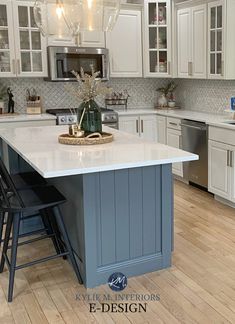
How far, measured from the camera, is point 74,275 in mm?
3041

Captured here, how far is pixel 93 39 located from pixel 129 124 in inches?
49.2

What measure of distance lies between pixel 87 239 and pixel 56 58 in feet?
10.8

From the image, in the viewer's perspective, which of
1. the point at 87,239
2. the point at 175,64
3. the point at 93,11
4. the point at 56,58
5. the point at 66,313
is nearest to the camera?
the point at 66,313

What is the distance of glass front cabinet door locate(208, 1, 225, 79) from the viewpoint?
4859mm

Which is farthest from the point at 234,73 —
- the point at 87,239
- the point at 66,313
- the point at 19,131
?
the point at 66,313

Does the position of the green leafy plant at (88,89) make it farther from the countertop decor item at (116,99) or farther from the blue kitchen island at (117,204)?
the countertop decor item at (116,99)

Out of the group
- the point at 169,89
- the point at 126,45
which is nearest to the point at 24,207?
the point at 126,45

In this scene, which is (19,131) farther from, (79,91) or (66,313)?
(66,313)

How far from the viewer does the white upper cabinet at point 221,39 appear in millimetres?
4766

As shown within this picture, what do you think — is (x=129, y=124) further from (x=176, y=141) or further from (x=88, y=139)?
(x=88, y=139)

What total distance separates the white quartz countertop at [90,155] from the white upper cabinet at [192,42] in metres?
2.24

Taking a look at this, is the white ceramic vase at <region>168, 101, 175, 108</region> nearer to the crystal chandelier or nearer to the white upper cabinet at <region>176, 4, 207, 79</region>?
the white upper cabinet at <region>176, 4, 207, 79</region>

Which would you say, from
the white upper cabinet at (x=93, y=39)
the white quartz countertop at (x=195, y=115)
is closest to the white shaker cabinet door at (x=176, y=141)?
the white quartz countertop at (x=195, y=115)

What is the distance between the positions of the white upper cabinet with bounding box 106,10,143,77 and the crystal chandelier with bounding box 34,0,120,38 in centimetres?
233
